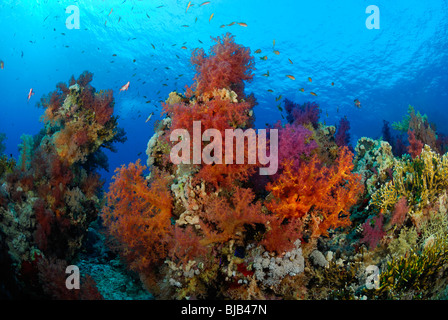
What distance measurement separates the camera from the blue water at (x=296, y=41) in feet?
72.5

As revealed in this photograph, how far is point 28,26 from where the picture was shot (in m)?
38.2

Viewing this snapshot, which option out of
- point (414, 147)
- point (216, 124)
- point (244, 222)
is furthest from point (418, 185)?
point (216, 124)

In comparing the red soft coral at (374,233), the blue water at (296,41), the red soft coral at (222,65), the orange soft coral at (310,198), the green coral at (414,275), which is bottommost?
the green coral at (414,275)

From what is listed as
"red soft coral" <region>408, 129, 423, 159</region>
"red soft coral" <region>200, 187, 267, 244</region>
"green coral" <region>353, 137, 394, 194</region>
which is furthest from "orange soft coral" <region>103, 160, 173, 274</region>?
"red soft coral" <region>408, 129, 423, 159</region>

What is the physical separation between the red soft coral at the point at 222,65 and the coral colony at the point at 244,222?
3 cm

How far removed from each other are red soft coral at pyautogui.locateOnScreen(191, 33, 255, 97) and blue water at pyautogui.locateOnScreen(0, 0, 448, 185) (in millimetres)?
9647

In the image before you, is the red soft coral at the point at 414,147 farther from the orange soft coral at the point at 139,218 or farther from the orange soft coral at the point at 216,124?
the orange soft coral at the point at 139,218

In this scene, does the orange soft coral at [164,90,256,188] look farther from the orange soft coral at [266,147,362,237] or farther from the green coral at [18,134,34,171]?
the green coral at [18,134,34,171]

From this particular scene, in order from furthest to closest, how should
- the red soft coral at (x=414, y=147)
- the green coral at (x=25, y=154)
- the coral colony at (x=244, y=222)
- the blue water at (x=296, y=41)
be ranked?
the blue water at (x=296, y=41) → the green coral at (x=25, y=154) → the red soft coral at (x=414, y=147) → the coral colony at (x=244, y=222)

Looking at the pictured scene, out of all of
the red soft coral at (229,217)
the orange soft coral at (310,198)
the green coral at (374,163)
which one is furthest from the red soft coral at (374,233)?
the red soft coral at (229,217)

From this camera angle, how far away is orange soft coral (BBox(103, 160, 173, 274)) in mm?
4418

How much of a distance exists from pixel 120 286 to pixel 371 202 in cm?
579
